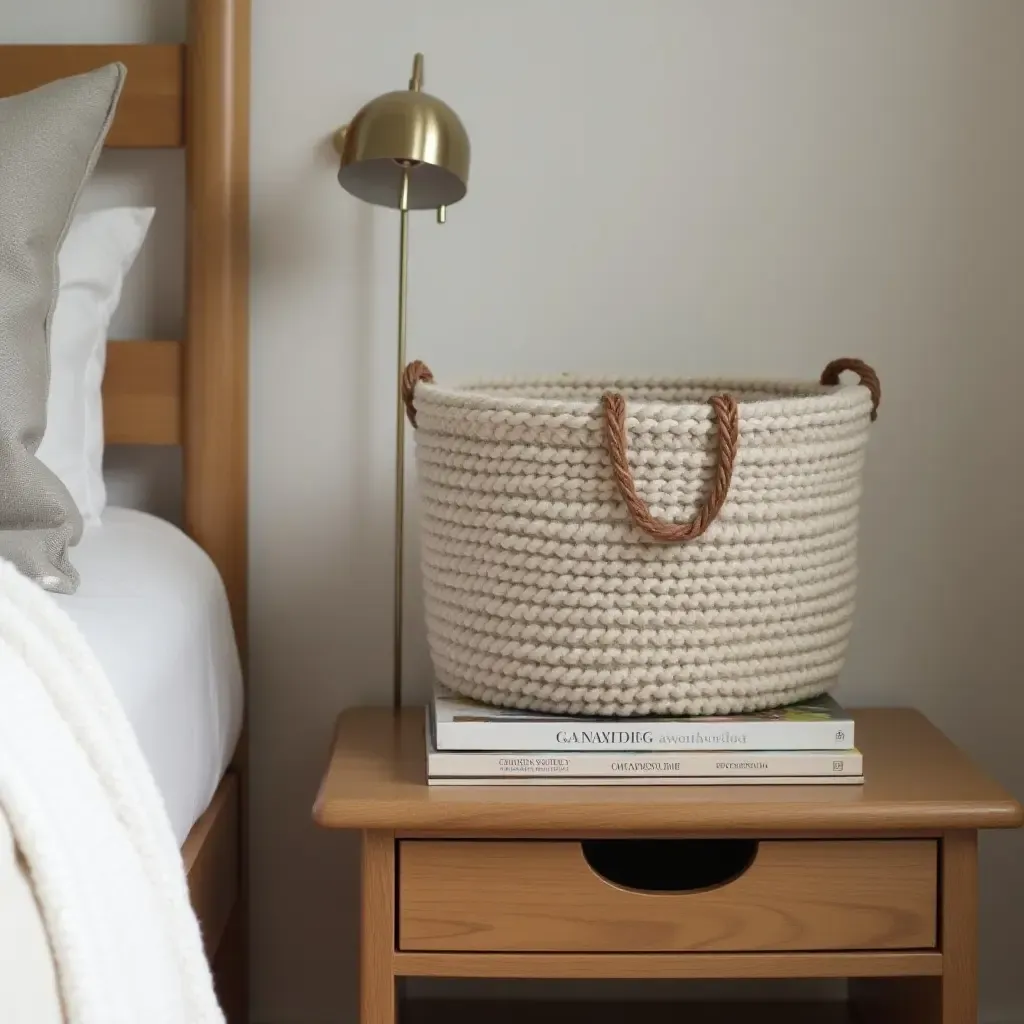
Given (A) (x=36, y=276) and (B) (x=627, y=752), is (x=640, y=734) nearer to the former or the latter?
(B) (x=627, y=752)

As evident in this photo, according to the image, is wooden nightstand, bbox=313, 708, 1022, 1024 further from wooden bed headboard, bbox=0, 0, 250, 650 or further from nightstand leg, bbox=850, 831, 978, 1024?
wooden bed headboard, bbox=0, 0, 250, 650

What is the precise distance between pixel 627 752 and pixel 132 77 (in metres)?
0.90

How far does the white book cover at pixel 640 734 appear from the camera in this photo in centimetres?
112

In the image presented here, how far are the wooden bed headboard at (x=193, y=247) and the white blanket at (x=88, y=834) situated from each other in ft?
2.05

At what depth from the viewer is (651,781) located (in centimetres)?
112

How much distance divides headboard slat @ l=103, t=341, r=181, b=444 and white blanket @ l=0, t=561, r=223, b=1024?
64 centimetres

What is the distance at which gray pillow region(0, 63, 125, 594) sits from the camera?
1.03 metres

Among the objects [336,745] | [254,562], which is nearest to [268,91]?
[254,562]

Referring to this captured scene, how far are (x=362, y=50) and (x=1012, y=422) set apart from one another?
33.3 inches

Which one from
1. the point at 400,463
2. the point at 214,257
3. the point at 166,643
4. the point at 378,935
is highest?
the point at 214,257

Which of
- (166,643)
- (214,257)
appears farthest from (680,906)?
(214,257)

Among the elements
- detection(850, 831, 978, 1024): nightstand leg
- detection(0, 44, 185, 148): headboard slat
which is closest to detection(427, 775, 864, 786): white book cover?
detection(850, 831, 978, 1024): nightstand leg

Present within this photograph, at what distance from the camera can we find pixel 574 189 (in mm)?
1479

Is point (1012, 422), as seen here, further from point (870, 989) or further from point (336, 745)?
point (336, 745)
